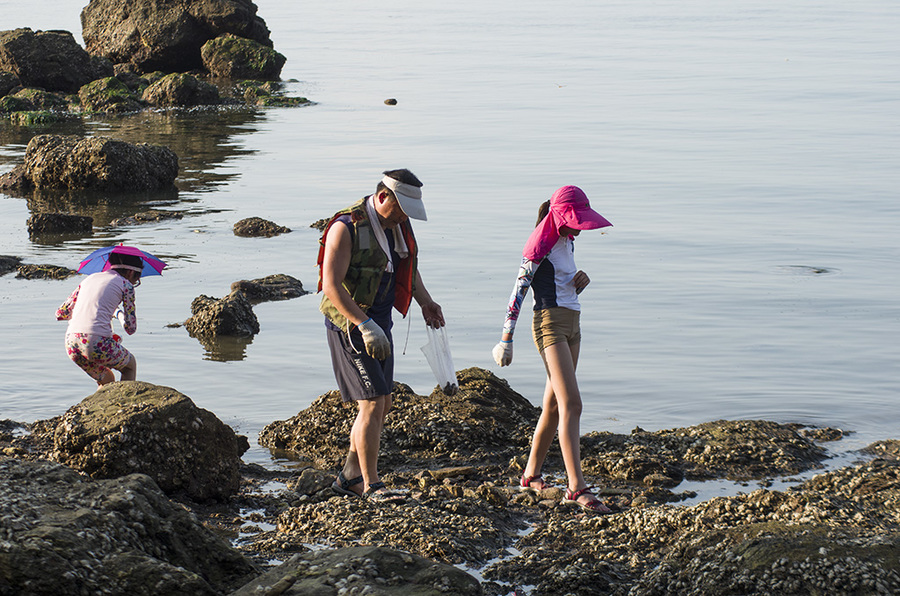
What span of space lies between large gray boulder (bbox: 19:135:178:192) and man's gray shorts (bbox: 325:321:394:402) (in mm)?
16087

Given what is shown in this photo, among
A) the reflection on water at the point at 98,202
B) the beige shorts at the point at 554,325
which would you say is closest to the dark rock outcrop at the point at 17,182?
the reflection on water at the point at 98,202

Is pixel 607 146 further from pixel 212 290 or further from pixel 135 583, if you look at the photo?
pixel 135 583

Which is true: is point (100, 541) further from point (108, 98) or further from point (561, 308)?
point (108, 98)

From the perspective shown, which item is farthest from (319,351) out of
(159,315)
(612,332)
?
(612,332)

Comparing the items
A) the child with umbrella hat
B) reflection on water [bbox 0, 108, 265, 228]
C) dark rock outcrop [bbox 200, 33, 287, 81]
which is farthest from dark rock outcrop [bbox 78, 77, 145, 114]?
the child with umbrella hat

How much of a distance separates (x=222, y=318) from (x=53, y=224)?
701 centimetres

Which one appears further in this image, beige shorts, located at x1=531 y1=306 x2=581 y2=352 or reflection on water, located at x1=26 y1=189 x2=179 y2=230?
reflection on water, located at x1=26 y1=189 x2=179 y2=230

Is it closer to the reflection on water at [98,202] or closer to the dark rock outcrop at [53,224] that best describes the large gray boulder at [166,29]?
the reflection on water at [98,202]

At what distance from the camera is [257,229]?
17.1 meters

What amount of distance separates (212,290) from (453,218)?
5.78 m

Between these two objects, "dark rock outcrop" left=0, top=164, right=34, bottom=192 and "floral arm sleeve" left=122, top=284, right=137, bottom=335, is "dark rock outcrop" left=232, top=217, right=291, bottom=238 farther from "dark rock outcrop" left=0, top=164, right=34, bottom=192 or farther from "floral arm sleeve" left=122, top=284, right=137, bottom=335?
"floral arm sleeve" left=122, top=284, right=137, bottom=335

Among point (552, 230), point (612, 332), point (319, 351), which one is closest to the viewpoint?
point (552, 230)

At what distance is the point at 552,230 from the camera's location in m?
6.73

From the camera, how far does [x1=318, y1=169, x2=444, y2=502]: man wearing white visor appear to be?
6207 mm
